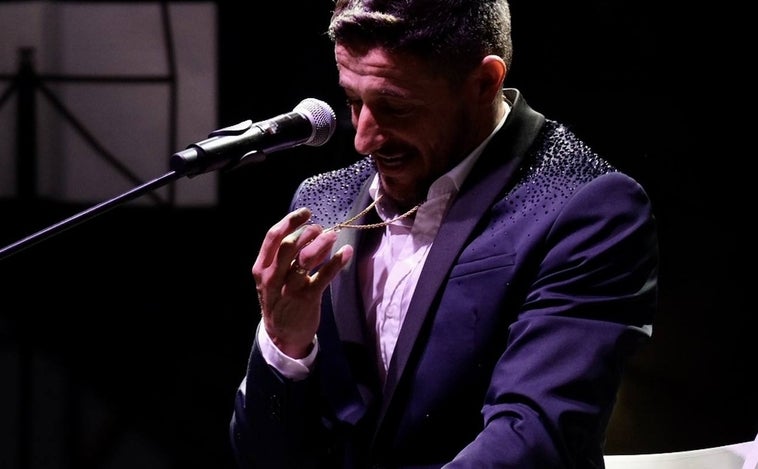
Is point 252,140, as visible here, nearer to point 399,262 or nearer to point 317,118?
point 317,118

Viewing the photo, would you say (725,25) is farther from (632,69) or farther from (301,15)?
(301,15)

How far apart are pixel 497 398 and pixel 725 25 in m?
1.31

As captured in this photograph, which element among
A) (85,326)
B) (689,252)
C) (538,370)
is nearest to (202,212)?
(85,326)

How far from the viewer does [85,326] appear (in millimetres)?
2727

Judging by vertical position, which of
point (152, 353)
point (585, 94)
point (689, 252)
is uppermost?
point (585, 94)

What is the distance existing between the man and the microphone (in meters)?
0.10

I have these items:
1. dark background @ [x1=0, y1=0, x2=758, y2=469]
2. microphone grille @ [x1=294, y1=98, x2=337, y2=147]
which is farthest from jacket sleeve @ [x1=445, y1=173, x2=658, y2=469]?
dark background @ [x1=0, y1=0, x2=758, y2=469]

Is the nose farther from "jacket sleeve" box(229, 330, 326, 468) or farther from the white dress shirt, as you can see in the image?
"jacket sleeve" box(229, 330, 326, 468)

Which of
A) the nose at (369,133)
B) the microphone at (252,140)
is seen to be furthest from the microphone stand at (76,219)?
the nose at (369,133)

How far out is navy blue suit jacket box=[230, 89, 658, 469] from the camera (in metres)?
1.28

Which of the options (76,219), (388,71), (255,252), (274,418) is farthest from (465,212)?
(255,252)

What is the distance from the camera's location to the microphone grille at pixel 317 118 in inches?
48.5

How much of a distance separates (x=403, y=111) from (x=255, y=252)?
130 cm

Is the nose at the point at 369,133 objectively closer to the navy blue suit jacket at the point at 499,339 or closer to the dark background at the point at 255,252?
the navy blue suit jacket at the point at 499,339
